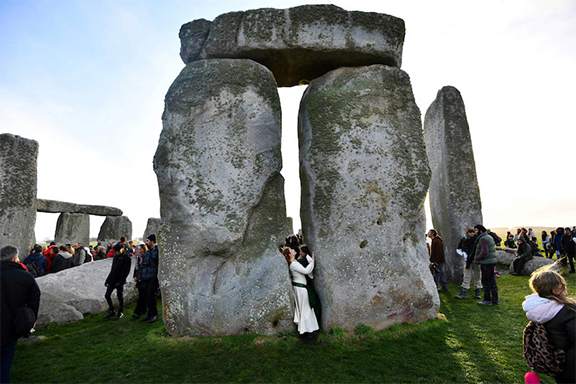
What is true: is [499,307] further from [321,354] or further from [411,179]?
[321,354]

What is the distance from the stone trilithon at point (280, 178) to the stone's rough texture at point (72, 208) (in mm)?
12170

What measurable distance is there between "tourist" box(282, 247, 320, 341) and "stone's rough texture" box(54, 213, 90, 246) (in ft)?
47.0

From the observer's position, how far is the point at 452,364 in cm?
452

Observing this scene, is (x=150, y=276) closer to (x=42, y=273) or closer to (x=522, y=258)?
(x=42, y=273)

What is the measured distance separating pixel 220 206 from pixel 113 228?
14879mm

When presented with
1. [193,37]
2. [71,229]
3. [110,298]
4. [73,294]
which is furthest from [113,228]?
[193,37]

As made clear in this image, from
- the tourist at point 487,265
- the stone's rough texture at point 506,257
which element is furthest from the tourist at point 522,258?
the tourist at point 487,265

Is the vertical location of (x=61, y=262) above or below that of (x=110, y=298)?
above

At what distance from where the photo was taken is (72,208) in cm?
1738

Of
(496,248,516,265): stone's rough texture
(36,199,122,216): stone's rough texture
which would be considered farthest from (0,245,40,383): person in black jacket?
(36,199,122,216): stone's rough texture

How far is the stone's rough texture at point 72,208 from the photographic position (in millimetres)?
16000

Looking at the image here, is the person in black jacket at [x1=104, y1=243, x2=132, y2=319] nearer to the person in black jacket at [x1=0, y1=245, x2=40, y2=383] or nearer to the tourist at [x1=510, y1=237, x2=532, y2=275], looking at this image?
the person in black jacket at [x1=0, y1=245, x2=40, y2=383]

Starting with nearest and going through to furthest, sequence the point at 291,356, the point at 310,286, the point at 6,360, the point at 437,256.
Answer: the point at 6,360, the point at 291,356, the point at 310,286, the point at 437,256

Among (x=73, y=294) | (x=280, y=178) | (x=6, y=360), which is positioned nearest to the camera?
(x=6, y=360)
